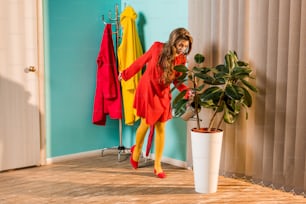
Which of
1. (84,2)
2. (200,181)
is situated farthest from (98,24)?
(200,181)

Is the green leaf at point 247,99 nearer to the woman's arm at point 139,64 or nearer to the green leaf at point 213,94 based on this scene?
the green leaf at point 213,94

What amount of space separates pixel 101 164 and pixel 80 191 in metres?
0.83

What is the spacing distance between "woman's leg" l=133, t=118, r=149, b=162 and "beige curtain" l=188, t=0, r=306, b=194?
0.69m

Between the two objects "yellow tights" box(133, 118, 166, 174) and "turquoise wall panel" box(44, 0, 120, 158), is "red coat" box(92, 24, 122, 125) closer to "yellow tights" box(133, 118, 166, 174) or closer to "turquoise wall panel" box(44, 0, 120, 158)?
"turquoise wall panel" box(44, 0, 120, 158)

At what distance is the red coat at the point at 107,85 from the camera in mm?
4105

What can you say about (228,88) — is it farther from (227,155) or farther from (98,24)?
(98,24)

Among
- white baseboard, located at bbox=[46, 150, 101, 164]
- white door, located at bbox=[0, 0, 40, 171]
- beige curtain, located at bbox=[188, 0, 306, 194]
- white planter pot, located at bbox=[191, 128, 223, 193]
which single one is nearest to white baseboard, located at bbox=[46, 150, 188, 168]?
white baseboard, located at bbox=[46, 150, 101, 164]

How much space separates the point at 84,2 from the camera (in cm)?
415

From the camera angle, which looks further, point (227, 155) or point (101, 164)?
point (101, 164)

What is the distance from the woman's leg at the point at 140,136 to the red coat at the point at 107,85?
19.3 inches

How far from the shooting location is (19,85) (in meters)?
3.74

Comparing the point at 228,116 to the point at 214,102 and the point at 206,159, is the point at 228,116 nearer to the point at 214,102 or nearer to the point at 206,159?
the point at 214,102

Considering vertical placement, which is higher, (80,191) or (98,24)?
(98,24)

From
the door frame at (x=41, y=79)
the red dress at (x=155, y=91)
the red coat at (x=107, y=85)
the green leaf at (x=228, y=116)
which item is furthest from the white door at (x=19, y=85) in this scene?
the green leaf at (x=228, y=116)
